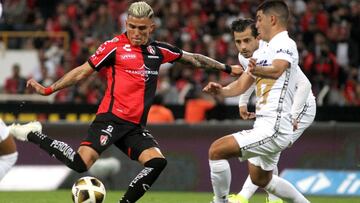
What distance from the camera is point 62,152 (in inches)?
426

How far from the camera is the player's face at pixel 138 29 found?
10984 mm

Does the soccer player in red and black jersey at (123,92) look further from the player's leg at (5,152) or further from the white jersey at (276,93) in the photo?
the white jersey at (276,93)

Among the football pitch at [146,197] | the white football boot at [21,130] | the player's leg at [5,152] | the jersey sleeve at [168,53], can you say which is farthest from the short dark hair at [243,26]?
the football pitch at [146,197]

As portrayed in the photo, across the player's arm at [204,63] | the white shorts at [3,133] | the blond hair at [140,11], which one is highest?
the blond hair at [140,11]

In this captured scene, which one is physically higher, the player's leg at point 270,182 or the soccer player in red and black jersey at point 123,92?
the soccer player in red and black jersey at point 123,92

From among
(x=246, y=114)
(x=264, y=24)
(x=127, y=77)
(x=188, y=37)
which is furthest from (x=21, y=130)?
(x=188, y=37)

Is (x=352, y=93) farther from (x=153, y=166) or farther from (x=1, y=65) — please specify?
(x=153, y=166)

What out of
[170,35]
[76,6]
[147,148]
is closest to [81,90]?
[170,35]

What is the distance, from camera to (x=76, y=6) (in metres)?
25.9

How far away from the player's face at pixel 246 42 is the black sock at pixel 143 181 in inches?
72.5

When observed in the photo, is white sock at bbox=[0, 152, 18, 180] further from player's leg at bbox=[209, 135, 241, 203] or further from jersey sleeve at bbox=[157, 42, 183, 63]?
jersey sleeve at bbox=[157, 42, 183, 63]

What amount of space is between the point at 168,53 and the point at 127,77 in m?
0.63

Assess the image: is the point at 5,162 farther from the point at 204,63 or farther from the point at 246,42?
the point at 246,42

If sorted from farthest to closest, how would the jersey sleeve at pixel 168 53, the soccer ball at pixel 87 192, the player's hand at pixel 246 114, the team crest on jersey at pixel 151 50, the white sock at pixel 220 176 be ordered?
the player's hand at pixel 246 114, the jersey sleeve at pixel 168 53, the team crest on jersey at pixel 151 50, the soccer ball at pixel 87 192, the white sock at pixel 220 176
